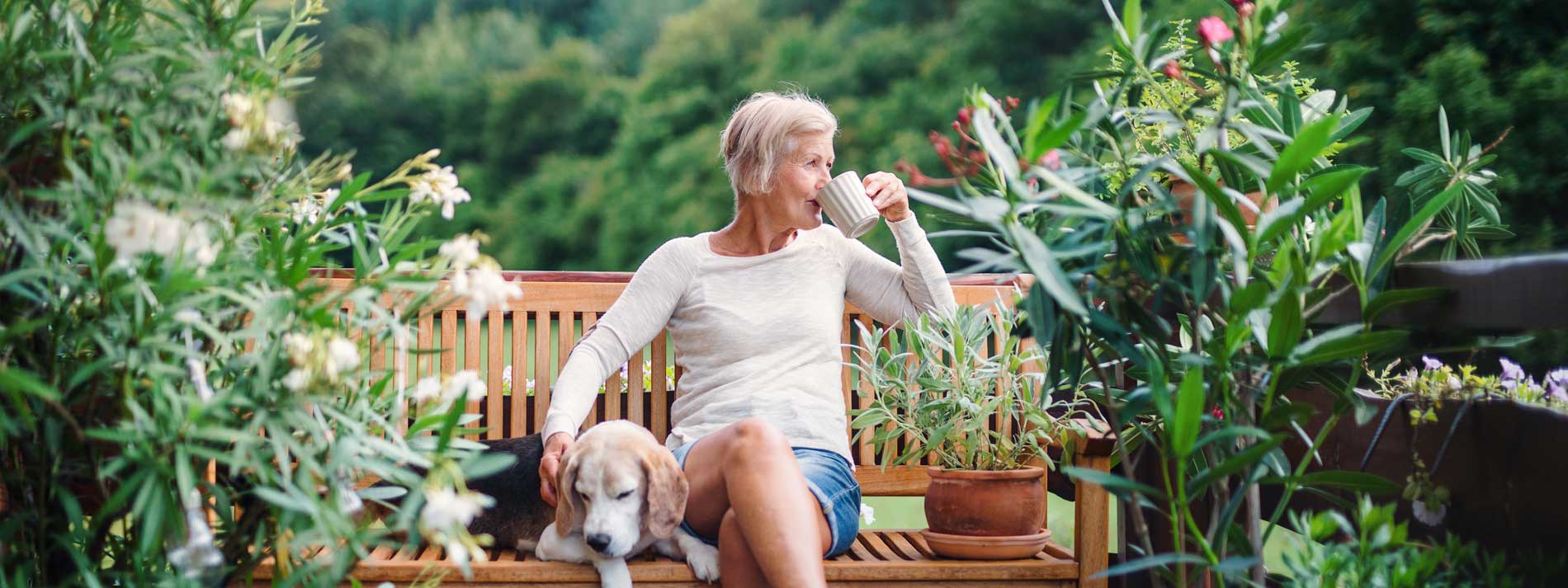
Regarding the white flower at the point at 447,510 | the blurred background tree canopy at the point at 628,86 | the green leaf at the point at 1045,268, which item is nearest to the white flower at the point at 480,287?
the white flower at the point at 447,510

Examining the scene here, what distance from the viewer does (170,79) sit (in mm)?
1291

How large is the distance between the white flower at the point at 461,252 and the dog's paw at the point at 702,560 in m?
0.81

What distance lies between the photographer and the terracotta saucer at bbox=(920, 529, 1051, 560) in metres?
2.03

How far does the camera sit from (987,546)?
202 cm

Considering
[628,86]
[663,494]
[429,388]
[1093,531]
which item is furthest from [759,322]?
[628,86]

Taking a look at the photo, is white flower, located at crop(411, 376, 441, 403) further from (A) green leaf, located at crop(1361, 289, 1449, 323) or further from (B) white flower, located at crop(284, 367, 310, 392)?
(A) green leaf, located at crop(1361, 289, 1449, 323)

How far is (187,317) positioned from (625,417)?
1478 millimetres

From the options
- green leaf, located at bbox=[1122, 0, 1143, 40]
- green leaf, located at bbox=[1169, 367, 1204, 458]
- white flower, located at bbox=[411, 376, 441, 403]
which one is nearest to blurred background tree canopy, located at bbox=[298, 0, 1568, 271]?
green leaf, located at bbox=[1122, 0, 1143, 40]

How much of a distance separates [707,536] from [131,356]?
108 centimetres

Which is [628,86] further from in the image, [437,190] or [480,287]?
[480,287]

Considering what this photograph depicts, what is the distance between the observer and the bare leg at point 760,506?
6.04ft

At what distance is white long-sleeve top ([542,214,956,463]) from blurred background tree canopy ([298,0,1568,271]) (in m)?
8.47

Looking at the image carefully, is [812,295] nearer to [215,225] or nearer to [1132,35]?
[1132,35]

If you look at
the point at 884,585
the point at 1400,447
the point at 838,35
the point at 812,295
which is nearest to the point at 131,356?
the point at 884,585
